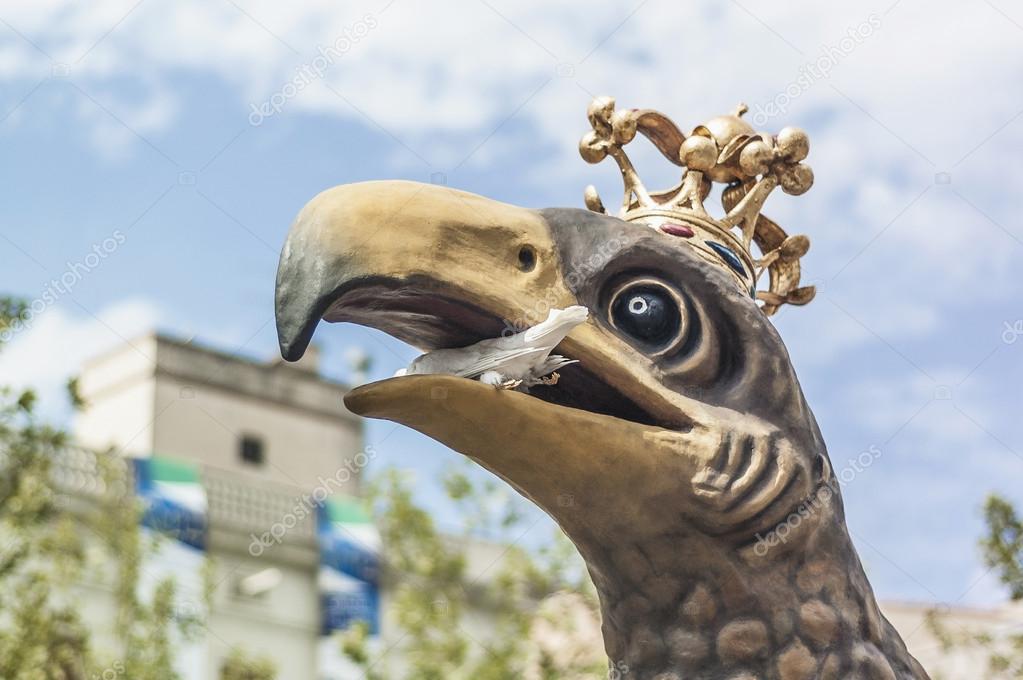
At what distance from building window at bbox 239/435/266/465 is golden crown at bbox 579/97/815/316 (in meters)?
18.6

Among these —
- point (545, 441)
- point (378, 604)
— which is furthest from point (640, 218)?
point (378, 604)

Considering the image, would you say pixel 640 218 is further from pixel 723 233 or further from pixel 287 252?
pixel 287 252

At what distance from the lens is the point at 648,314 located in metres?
2.83

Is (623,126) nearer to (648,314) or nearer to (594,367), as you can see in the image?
(648,314)

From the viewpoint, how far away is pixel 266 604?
1870 cm

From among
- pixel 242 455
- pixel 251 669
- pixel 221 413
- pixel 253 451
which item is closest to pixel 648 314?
pixel 251 669

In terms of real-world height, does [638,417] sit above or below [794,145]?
below

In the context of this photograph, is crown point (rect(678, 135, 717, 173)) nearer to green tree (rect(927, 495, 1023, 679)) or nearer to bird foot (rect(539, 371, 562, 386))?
bird foot (rect(539, 371, 562, 386))

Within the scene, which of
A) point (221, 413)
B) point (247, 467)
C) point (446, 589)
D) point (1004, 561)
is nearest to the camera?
point (1004, 561)

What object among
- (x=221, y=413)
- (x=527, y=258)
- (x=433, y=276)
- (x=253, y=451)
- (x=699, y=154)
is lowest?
Result: (x=433, y=276)

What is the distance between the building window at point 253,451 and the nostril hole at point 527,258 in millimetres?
A: 19274

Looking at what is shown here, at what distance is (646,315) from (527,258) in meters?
0.24

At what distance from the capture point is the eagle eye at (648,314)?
111 inches

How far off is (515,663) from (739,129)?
7479 mm
